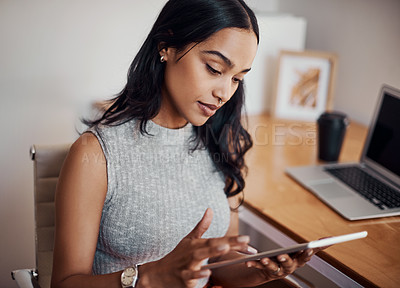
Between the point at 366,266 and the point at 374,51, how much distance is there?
122 centimetres

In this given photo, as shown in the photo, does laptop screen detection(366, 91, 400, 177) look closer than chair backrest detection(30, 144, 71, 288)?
No

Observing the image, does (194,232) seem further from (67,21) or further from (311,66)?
(311,66)

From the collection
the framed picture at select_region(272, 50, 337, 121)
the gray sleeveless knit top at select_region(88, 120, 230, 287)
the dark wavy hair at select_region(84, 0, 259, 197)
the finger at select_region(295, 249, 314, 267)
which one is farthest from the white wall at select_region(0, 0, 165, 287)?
the finger at select_region(295, 249, 314, 267)

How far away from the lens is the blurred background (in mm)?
1882

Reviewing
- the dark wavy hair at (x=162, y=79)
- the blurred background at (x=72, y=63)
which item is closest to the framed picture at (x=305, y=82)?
the blurred background at (x=72, y=63)

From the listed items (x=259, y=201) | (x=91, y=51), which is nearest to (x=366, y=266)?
(x=259, y=201)

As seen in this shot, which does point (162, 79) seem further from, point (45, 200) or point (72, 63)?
point (72, 63)

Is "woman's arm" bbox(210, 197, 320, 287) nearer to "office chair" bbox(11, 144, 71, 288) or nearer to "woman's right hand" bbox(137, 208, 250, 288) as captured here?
"woman's right hand" bbox(137, 208, 250, 288)

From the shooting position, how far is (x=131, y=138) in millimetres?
1194

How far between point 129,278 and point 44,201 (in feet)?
1.55

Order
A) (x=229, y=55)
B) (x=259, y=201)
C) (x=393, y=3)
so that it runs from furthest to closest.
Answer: (x=393, y=3), (x=259, y=201), (x=229, y=55)

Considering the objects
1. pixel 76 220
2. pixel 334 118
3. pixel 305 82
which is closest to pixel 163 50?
pixel 76 220

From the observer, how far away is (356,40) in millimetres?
2180

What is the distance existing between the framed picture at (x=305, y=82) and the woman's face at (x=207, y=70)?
1.08 meters
